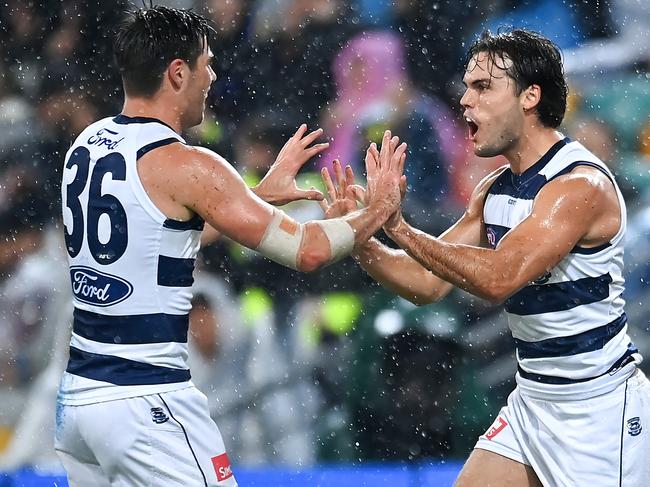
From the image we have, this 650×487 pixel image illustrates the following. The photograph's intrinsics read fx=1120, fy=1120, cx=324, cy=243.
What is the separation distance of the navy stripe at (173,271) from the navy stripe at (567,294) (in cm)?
115

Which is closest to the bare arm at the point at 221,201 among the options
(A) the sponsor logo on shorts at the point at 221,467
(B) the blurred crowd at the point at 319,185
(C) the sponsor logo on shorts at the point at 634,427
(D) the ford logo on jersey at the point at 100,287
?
(D) the ford logo on jersey at the point at 100,287

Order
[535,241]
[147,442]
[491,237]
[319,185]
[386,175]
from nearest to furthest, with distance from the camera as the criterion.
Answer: [147,442] → [535,241] → [386,175] → [491,237] → [319,185]

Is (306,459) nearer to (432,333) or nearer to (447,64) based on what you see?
(432,333)

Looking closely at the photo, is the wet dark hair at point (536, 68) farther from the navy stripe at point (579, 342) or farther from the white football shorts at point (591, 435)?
the white football shorts at point (591, 435)

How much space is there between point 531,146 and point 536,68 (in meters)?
0.28

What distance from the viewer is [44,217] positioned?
21.0 ft

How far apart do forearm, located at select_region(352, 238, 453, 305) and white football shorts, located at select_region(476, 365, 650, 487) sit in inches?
24.4

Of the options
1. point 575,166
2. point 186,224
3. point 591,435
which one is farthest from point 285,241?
point 591,435

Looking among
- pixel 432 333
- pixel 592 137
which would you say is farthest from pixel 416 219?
pixel 592 137

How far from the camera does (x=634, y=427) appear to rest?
3559 mm

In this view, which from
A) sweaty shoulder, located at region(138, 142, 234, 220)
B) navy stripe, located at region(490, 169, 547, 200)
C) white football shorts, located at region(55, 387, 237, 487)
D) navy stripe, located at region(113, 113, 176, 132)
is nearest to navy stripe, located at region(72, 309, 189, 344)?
white football shorts, located at region(55, 387, 237, 487)

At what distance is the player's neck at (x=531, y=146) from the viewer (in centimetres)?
386

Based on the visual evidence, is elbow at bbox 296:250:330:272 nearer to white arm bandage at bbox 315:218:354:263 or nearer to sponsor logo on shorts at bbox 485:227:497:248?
white arm bandage at bbox 315:218:354:263

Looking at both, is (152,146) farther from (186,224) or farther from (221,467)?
(221,467)
